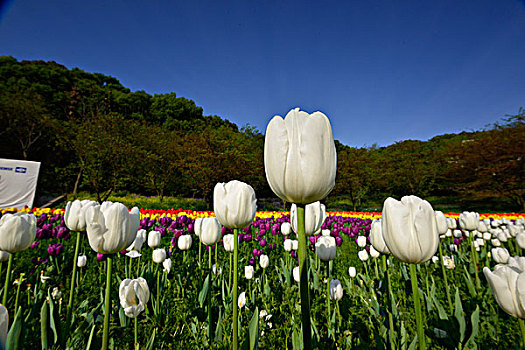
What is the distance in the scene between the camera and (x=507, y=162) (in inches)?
538

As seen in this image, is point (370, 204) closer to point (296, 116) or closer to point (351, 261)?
point (351, 261)

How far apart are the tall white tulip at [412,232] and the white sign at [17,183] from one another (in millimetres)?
14766

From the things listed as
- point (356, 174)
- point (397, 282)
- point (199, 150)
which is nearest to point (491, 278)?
point (397, 282)

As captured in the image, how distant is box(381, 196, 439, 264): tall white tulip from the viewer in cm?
A: 80

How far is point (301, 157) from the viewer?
0.71m

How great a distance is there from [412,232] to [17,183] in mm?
15500

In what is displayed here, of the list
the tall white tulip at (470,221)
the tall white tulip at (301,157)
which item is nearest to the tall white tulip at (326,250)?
the tall white tulip at (301,157)

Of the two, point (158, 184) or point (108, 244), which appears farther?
point (158, 184)

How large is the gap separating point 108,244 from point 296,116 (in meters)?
0.99

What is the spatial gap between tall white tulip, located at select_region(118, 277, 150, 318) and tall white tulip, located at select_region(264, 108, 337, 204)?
1130mm

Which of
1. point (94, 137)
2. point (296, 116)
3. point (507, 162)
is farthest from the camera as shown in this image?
point (507, 162)

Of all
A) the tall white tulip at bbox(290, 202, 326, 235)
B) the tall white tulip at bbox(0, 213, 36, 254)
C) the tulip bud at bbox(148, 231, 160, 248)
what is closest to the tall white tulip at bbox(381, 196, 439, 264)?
the tall white tulip at bbox(290, 202, 326, 235)

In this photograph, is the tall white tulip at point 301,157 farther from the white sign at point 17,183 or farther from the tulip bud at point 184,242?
the white sign at point 17,183

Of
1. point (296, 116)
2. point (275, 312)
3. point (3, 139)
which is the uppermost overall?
point (3, 139)
